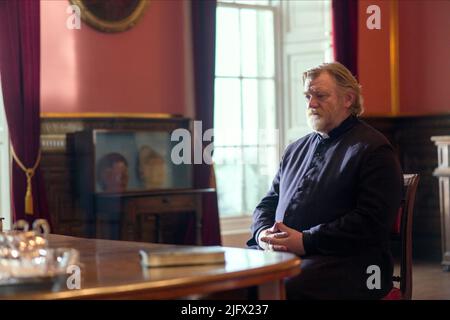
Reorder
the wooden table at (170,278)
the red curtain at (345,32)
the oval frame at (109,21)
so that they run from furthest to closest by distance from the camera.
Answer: the red curtain at (345,32)
the oval frame at (109,21)
the wooden table at (170,278)

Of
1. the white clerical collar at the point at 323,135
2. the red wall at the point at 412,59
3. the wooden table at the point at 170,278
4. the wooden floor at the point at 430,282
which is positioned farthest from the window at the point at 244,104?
the wooden table at the point at 170,278

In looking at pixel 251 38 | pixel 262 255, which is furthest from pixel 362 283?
pixel 251 38

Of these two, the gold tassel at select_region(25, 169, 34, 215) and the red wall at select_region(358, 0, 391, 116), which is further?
the red wall at select_region(358, 0, 391, 116)

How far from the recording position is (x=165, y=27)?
670 cm

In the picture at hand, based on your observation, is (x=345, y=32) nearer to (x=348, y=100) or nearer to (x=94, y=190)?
(x=94, y=190)

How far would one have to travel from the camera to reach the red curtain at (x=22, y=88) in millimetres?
5664

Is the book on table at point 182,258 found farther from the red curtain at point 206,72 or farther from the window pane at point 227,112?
the window pane at point 227,112

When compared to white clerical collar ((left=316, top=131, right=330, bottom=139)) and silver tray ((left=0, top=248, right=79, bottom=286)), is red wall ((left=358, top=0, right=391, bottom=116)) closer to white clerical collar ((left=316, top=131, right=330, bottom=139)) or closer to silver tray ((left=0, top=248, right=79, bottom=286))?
white clerical collar ((left=316, top=131, right=330, bottom=139))

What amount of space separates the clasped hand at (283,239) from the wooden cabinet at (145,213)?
2.65 meters

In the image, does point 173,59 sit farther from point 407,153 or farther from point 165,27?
point 407,153

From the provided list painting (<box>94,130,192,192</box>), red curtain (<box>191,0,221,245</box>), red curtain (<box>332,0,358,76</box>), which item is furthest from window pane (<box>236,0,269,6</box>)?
painting (<box>94,130,192,192</box>)

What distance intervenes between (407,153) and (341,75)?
482 cm

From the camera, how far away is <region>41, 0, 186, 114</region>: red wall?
6.06m

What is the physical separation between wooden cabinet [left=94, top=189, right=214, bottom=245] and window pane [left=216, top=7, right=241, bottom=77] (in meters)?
1.41
